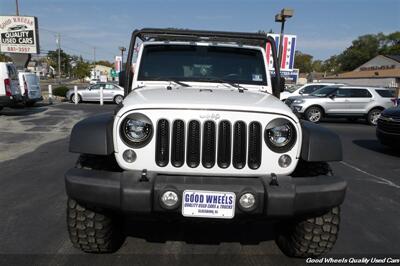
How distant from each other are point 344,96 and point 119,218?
570 inches

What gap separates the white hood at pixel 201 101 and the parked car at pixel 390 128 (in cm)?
632

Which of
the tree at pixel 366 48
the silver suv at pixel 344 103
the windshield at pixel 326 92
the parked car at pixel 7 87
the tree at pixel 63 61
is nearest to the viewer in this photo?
the parked car at pixel 7 87

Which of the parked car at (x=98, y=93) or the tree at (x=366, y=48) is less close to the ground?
the tree at (x=366, y=48)

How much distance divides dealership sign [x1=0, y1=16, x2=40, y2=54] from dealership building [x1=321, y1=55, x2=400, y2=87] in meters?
31.2

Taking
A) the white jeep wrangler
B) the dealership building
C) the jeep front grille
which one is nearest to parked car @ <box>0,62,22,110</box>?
the white jeep wrangler

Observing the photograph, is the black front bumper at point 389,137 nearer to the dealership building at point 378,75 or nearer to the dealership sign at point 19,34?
the dealership sign at point 19,34

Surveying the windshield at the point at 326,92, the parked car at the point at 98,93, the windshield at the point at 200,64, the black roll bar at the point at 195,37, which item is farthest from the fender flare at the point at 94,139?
the parked car at the point at 98,93

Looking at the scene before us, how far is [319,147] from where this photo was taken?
3.13 m

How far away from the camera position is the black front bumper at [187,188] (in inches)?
110

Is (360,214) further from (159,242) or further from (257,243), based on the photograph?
(159,242)

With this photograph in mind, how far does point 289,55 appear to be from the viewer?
751 inches

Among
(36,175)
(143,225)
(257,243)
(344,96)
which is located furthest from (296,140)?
(344,96)

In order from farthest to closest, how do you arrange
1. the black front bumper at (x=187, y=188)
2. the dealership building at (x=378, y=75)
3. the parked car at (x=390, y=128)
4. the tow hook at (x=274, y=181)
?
the dealership building at (x=378, y=75) < the parked car at (x=390, y=128) < the tow hook at (x=274, y=181) < the black front bumper at (x=187, y=188)

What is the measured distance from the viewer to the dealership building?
45719mm
